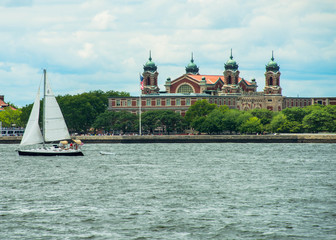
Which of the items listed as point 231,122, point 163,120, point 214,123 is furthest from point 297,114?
point 163,120

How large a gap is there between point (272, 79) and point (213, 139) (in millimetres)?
57417

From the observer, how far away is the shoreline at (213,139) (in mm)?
137375

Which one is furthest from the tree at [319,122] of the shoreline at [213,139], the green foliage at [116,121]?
the green foliage at [116,121]

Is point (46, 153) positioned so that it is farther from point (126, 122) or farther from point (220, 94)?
point (220, 94)

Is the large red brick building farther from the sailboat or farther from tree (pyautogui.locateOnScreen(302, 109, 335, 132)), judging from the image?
the sailboat

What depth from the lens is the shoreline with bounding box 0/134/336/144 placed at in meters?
137

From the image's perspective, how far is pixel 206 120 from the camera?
519ft

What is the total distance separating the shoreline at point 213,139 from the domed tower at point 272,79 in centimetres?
5431

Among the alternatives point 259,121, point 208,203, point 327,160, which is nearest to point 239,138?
point 259,121

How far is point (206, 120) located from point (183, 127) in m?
11.8

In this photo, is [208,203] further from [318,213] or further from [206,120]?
[206,120]

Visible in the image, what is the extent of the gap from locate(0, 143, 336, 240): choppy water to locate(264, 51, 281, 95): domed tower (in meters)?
127

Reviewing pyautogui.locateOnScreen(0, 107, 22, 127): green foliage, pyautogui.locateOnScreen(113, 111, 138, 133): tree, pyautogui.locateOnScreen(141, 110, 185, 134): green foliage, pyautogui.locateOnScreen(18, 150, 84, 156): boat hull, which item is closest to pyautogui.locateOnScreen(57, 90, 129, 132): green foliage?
pyautogui.locateOnScreen(113, 111, 138, 133): tree

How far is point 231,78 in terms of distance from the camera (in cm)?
19662
